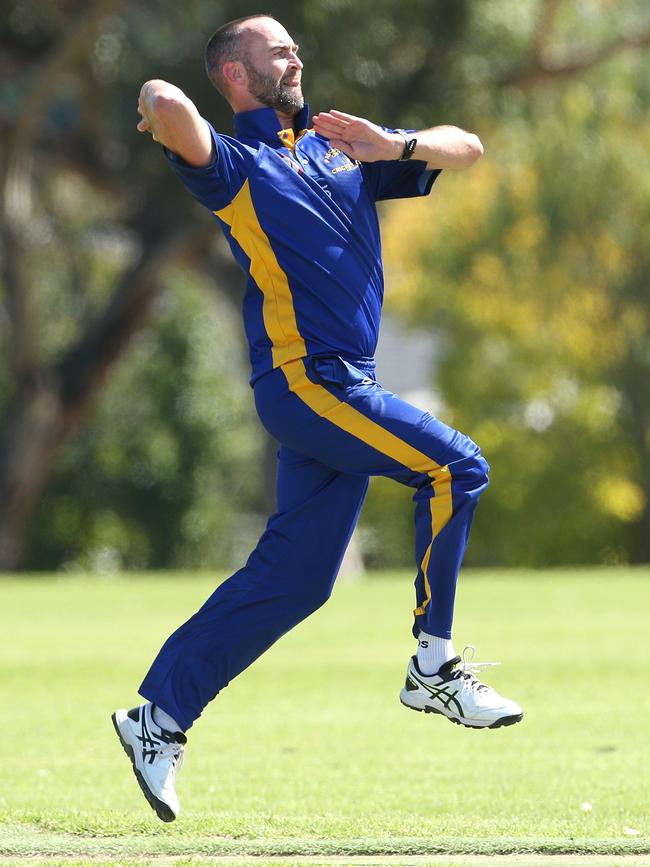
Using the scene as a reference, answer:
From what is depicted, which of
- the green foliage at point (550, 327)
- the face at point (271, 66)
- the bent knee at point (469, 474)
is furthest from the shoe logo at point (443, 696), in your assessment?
the green foliage at point (550, 327)

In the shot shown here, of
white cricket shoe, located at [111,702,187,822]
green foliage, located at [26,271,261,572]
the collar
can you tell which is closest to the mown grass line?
white cricket shoe, located at [111,702,187,822]

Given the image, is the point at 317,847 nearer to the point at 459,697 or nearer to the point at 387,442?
the point at 459,697

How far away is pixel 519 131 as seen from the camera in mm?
27938

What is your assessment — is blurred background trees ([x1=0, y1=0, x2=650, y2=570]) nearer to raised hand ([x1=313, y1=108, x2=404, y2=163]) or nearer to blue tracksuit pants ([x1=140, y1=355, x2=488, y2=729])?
raised hand ([x1=313, y1=108, x2=404, y2=163])

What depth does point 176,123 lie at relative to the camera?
5.36 metres

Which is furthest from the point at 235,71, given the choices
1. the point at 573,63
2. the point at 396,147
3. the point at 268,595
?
the point at 573,63

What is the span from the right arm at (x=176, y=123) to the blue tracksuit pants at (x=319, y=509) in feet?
2.46

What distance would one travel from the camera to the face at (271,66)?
5832 mm

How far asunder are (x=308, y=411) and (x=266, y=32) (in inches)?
49.9

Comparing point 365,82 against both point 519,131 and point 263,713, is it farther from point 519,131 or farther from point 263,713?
point 263,713

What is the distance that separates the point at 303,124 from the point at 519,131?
22.5 meters

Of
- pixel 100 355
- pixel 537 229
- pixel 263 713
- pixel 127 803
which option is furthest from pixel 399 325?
pixel 127 803

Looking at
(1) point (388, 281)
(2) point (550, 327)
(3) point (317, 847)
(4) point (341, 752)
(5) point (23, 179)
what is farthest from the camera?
(1) point (388, 281)

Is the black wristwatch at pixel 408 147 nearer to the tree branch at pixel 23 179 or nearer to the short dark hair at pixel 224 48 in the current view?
the short dark hair at pixel 224 48
